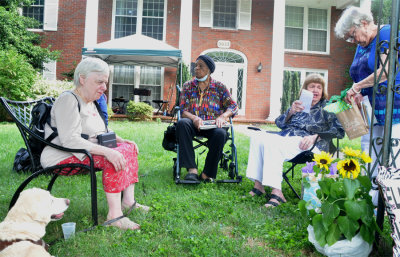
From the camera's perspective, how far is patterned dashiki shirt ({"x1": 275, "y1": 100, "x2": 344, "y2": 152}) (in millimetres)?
3555

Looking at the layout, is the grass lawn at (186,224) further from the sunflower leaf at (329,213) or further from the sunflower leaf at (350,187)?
the sunflower leaf at (350,187)

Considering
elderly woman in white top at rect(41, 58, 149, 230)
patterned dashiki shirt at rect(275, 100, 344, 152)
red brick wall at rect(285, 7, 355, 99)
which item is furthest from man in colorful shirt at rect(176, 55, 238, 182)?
red brick wall at rect(285, 7, 355, 99)

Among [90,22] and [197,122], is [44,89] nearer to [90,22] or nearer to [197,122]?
[90,22]

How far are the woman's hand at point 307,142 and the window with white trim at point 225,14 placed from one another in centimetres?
1185

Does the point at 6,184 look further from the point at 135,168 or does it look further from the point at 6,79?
the point at 6,79

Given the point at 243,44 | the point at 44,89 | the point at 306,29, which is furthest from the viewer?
the point at 306,29

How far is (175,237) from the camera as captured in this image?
2.53 m

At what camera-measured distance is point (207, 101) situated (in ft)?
14.4

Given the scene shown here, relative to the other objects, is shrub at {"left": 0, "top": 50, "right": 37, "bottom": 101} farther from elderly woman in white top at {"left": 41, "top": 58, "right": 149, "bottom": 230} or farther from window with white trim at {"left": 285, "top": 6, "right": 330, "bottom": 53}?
window with white trim at {"left": 285, "top": 6, "right": 330, "bottom": 53}

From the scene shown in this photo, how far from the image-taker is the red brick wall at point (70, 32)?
14.0m

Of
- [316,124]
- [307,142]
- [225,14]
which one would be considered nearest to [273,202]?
[307,142]

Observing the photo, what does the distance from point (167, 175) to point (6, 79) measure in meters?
8.44

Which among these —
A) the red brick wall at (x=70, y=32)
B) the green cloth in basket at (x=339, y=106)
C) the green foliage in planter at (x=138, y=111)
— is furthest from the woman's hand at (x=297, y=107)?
the red brick wall at (x=70, y=32)

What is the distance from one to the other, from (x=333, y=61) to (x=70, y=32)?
437 inches
